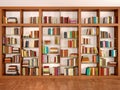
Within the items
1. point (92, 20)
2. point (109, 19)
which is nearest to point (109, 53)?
point (109, 19)

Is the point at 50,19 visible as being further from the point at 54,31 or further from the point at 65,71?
the point at 65,71

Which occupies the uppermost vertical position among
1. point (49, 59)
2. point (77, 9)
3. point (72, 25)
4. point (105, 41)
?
point (77, 9)

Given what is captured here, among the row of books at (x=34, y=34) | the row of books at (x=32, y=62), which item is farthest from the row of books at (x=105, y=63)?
the row of books at (x=34, y=34)

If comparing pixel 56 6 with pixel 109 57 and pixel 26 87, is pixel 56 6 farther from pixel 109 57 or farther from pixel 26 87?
pixel 26 87

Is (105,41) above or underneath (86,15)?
underneath

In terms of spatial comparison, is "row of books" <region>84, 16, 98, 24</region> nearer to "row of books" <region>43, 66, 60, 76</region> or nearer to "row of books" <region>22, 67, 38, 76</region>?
"row of books" <region>43, 66, 60, 76</region>

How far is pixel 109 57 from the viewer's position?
905 cm

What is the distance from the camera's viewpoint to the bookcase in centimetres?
867

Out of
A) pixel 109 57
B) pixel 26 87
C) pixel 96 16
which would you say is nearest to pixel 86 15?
pixel 96 16

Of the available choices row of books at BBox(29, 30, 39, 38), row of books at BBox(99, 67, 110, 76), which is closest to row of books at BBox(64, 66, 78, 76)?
row of books at BBox(99, 67, 110, 76)

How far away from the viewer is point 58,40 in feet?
28.5

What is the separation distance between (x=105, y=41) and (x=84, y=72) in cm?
132

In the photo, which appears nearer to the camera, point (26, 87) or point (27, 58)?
point (26, 87)

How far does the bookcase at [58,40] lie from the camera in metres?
8.67
